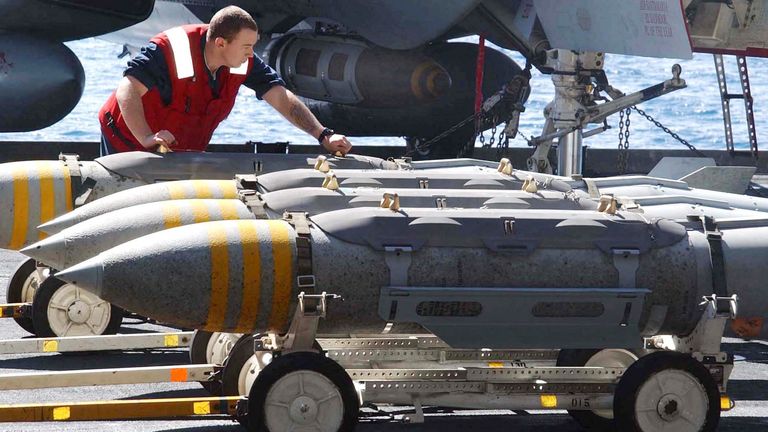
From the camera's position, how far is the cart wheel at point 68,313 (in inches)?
305

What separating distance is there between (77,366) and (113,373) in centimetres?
151

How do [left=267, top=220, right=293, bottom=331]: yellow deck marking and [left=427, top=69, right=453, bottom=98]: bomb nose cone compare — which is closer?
[left=267, top=220, right=293, bottom=331]: yellow deck marking

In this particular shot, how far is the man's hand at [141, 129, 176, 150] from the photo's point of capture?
7781 mm

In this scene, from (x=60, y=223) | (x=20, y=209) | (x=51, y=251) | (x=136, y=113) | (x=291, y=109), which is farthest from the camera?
(x=291, y=109)

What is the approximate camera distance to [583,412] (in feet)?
20.7

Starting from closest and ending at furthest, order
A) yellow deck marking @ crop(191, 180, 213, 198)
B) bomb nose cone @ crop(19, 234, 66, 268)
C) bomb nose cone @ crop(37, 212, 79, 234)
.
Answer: bomb nose cone @ crop(19, 234, 66, 268) → bomb nose cone @ crop(37, 212, 79, 234) → yellow deck marking @ crop(191, 180, 213, 198)

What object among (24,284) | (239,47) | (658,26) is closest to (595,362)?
(239,47)

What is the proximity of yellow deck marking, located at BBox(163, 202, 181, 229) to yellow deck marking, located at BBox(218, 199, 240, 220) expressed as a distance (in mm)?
184

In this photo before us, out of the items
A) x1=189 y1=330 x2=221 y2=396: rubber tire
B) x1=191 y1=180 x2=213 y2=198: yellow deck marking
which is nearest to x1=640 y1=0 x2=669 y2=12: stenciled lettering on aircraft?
x1=191 y1=180 x2=213 y2=198: yellow deck marking

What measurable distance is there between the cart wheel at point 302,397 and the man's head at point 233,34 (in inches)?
87.5

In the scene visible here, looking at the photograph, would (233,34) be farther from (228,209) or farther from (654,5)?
(654,5)

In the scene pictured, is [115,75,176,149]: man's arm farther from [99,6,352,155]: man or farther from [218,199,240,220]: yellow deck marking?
[218,199,240,220]: yellow deck marking

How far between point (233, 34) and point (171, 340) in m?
1.53

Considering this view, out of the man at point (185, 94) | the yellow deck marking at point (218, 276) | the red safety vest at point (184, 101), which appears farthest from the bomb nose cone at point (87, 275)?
the red safety vest at point (184, 101)
